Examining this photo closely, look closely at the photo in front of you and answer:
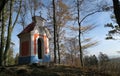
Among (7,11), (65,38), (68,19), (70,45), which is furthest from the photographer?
(70,45)

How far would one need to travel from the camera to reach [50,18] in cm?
2809

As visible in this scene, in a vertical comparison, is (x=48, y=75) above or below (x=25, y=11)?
below

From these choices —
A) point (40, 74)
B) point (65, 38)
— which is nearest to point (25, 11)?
point (65, 38)

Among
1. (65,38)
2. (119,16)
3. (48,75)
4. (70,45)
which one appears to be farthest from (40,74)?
(70,45)

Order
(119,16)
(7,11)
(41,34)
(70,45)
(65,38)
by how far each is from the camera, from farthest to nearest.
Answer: (70,45), (65,38), (7,11), (41,34), (119,16)

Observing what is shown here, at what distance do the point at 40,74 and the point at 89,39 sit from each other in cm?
2130

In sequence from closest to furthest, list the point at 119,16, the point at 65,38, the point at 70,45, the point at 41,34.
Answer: the point at 119,16 < the point at 41,34 < the point at 65,38 < the point at 70,45

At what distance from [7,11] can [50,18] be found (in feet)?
19.2

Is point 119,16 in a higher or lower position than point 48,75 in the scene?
higher

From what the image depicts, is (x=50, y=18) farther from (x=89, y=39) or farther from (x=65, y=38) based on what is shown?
(x=89, y=39)

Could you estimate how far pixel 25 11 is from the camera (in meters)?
28.3

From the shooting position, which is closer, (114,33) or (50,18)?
(114,33)

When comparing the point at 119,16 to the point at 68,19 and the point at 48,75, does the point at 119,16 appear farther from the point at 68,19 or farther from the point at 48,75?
the point at 68,19

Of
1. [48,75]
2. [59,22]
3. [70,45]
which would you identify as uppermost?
[59,22]
